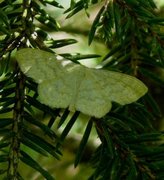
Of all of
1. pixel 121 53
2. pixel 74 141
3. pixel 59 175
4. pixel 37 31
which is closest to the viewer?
pixel 37 31

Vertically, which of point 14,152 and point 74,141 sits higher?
point 14,152

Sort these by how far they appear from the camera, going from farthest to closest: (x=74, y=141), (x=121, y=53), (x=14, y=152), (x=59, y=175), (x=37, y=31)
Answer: (x=59, y=175) → (x=74, y=141) → (x=121, y=53) → (x=37, y=31) → (x=14, y=152)

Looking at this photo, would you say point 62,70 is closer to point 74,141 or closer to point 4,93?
point 4,93

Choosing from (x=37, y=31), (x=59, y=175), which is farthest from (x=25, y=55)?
(x=59, y=175)

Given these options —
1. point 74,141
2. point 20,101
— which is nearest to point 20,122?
point 20,101

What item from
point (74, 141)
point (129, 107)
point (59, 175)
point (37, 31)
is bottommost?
point (59, 175)

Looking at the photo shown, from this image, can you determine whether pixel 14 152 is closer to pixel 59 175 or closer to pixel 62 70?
pixel 62 70

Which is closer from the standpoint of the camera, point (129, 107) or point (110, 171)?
point (110, 171)
